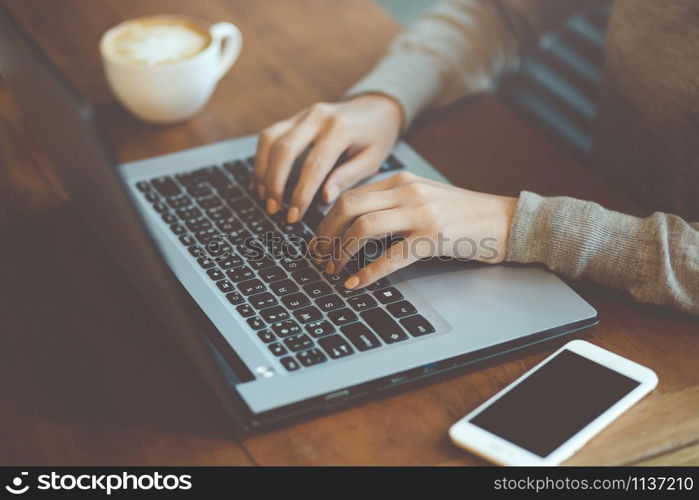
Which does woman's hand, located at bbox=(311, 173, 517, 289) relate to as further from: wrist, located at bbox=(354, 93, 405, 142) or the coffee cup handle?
the coffee cup handle

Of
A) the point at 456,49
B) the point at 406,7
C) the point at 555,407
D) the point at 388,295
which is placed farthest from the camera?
the point at 406,7

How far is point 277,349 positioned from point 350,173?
28 cm

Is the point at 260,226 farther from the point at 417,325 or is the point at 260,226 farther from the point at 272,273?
the point at 417,325

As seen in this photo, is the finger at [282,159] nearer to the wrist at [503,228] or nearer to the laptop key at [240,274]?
the laptop key at [240,274]

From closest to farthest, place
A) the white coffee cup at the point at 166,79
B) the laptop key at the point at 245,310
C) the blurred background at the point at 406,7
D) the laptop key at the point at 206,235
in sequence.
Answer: the laptop key at the point at 245,310 → the laptop key at the point at 206,235 → the white coffee cup at the point at 166,79 → the blurred background at the point at 406,7

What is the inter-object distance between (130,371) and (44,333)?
96 millimetres

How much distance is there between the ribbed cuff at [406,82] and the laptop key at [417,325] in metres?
0.35

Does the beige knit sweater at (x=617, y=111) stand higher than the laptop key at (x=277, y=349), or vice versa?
the beige knit sweater at (x=617, y=111)

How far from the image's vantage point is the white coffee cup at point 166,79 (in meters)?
0.93

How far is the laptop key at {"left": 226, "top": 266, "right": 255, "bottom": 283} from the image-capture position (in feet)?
2.39

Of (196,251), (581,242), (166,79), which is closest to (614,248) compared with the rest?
(581,242)

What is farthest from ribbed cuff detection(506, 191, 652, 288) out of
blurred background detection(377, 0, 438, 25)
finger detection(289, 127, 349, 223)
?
blurred background detection(377, 0, 438, 25)

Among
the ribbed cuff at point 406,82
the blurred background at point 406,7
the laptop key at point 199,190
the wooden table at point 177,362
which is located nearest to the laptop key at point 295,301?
the wooden table at point 177,362

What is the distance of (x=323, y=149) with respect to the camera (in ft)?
2.81
